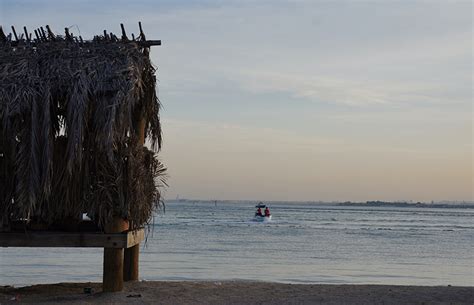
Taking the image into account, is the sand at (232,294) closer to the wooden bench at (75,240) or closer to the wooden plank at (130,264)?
the wooden plank at (130,264)

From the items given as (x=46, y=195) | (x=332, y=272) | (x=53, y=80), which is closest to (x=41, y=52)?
(x=53, y=80)

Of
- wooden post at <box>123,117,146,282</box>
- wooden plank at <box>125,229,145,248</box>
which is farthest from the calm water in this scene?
wooden plank at <box>125,229,145,248</box>

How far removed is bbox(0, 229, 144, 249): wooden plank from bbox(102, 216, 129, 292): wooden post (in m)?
0.20

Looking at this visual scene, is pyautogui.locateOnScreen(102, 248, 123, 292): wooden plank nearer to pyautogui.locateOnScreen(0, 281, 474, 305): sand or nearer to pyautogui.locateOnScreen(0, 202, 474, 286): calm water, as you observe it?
pyautogui.locateOnScreen(0, 281, 474, 305): sand

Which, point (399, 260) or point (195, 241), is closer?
point (399, 260)

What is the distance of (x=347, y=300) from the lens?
1041cm

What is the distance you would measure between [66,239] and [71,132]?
5.30 ft

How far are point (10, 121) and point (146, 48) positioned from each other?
2.50 m

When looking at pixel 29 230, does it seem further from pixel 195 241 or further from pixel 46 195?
pixel 195 241

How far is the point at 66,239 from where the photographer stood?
9.87 m

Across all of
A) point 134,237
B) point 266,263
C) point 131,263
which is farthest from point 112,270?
point 266,263

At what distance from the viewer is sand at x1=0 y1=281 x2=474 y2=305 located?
10.1 meters

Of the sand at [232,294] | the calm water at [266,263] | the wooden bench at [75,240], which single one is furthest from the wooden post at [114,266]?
the calm water at [266,263]

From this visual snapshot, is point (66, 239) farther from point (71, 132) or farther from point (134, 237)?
point (71, 132)
